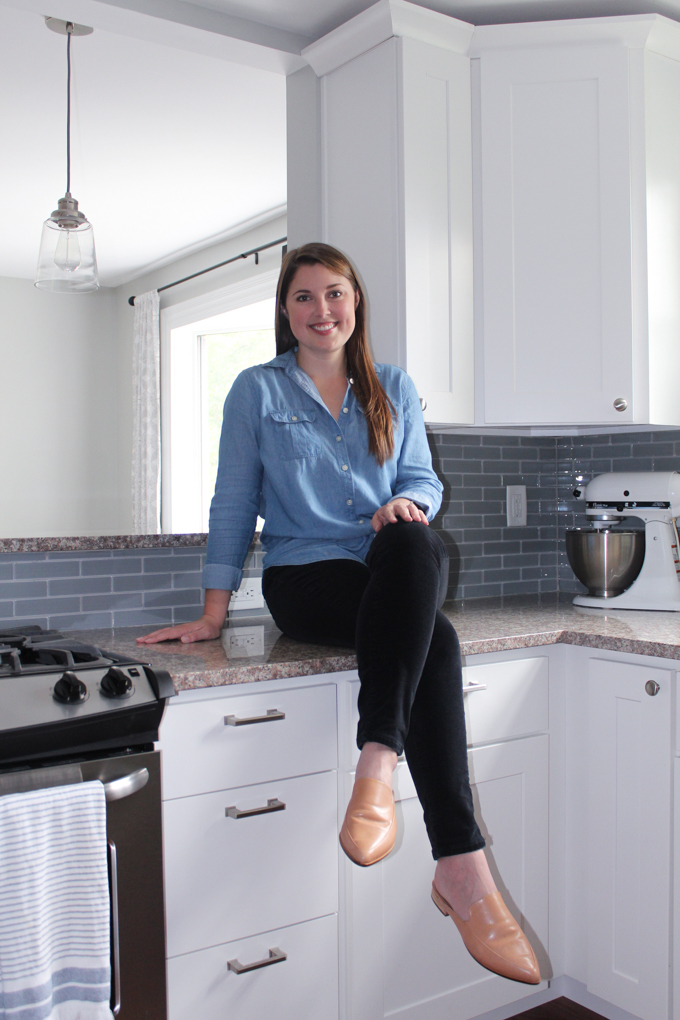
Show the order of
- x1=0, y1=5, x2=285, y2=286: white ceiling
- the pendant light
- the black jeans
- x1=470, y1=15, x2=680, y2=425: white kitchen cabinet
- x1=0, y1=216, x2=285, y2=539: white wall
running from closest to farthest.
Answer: the black jeans, x1=470, y1=15, x2=680, y2=425: white kitchen cabinet, x1=0, y1=5, x2=285, y2=286: white ceiling, the pendant light, x1=0, y1=216, x2=285, y2=539: white wall

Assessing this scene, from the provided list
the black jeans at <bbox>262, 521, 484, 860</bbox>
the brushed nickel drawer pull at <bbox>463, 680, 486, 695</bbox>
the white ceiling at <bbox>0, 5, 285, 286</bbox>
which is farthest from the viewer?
the white ceiling at <bbox>0, 5, 285, 286</bbox>

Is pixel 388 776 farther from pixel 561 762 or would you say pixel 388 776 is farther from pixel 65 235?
pixel 65 235

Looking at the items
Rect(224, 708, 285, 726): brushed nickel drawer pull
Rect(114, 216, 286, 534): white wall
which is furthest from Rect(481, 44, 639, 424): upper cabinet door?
Rect(114, 216, 286, 534): white wall

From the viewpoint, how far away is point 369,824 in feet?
4.22

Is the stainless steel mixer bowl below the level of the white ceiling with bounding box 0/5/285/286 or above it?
below

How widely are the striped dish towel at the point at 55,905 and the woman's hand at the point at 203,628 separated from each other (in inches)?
21.0

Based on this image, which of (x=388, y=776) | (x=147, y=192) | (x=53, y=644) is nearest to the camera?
(x=388, y=776)

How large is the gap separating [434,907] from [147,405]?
11.9 ft

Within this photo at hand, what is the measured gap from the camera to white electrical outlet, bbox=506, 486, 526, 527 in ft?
8.75

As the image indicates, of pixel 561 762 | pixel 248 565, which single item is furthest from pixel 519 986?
pixel 248 565

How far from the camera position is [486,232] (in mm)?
A: 2182

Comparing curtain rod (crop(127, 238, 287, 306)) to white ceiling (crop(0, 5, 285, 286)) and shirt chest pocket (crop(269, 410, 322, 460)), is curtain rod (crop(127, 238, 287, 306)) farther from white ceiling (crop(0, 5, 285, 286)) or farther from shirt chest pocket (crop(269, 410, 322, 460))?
shirt chest pocket (crop(269, 410, 322, 460))

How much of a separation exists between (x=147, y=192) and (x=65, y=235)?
108cm

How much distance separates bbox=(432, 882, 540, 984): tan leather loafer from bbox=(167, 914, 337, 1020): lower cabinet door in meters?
0.35
